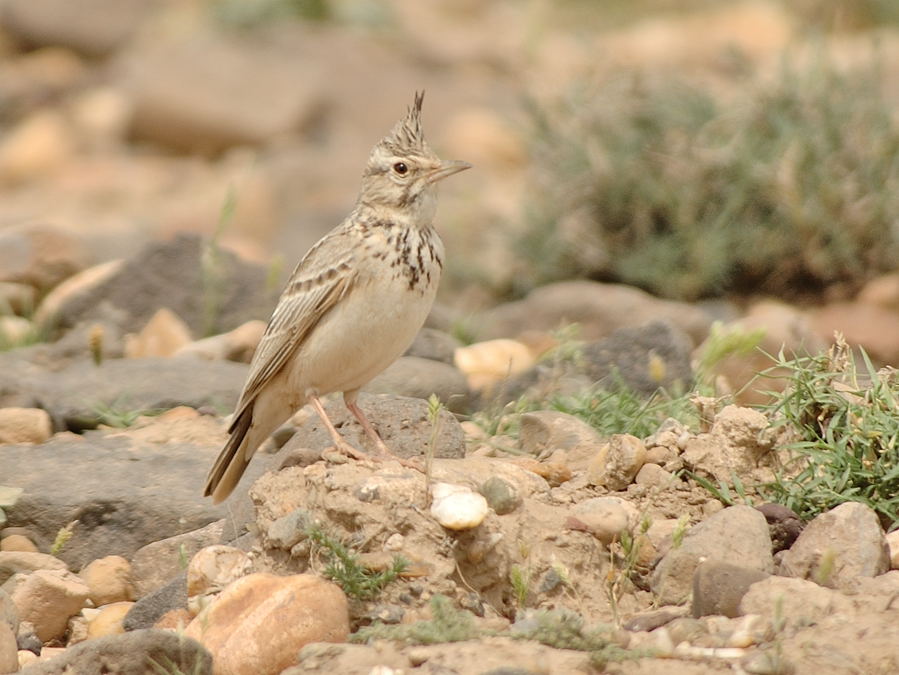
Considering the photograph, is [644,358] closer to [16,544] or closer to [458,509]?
[458,509]

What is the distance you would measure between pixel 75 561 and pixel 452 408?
5.66 ft

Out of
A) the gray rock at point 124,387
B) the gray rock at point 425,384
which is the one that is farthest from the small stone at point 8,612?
the gray rock at point 425,384

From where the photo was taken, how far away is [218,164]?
13.8 m

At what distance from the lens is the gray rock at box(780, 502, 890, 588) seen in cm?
415

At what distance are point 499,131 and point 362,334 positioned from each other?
854 cm

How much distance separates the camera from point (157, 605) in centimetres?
457

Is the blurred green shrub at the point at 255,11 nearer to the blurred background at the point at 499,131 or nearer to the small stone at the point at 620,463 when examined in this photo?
the blurred background at the point at 499,131

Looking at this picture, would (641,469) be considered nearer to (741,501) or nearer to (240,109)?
(741,501)

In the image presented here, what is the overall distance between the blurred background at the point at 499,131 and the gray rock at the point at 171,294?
412 mm

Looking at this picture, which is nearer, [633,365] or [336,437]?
[336,437]

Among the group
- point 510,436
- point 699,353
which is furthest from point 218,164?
point 510,436

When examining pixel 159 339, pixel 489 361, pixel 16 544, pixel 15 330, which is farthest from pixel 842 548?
pixel 15 330

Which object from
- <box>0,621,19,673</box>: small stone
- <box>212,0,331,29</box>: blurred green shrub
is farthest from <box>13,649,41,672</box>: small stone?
<box>212,0,331,29</box>: blurred green shrub

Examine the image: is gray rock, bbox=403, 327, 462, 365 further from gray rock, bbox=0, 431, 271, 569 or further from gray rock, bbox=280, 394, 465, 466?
gray rock, bbox=0, 431, 271, 569
